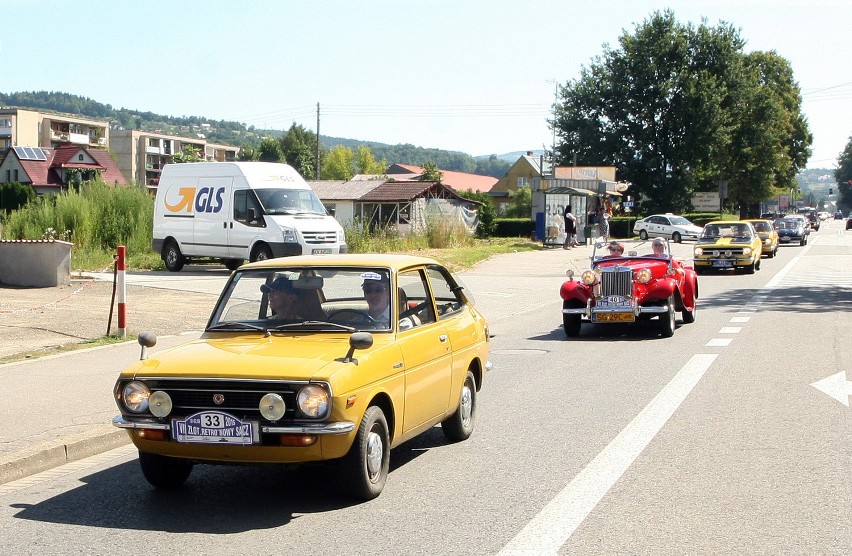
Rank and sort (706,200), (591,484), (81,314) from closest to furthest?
(591,484)
(81,314)
(706,200)

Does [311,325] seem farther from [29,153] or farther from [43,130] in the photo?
[43,130]

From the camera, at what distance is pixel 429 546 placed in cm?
547

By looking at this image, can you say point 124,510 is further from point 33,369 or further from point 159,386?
point 33,369

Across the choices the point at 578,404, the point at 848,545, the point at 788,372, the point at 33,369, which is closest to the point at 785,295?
the point at 788,372

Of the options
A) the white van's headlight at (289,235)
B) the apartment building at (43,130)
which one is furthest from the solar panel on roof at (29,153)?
the white van's headlight at (289,235)

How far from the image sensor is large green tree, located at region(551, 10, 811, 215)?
74812 mm

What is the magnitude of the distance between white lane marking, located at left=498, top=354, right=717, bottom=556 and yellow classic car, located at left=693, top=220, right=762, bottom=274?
846 inches

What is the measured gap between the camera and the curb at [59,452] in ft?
23.7

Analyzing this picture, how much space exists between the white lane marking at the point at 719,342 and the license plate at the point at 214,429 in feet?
32.4

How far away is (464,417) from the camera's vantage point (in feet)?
27.4

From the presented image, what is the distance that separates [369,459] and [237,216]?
21.8 m

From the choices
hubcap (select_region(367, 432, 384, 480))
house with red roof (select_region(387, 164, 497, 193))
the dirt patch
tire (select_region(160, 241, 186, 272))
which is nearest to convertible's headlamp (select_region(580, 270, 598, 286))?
the dirt patch

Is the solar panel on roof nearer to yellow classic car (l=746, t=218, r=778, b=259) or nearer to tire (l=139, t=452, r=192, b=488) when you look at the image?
yellow classic car (l=746, t=218, r=778, b=259)

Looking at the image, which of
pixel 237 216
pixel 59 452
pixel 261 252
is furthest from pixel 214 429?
pixel 237 216
